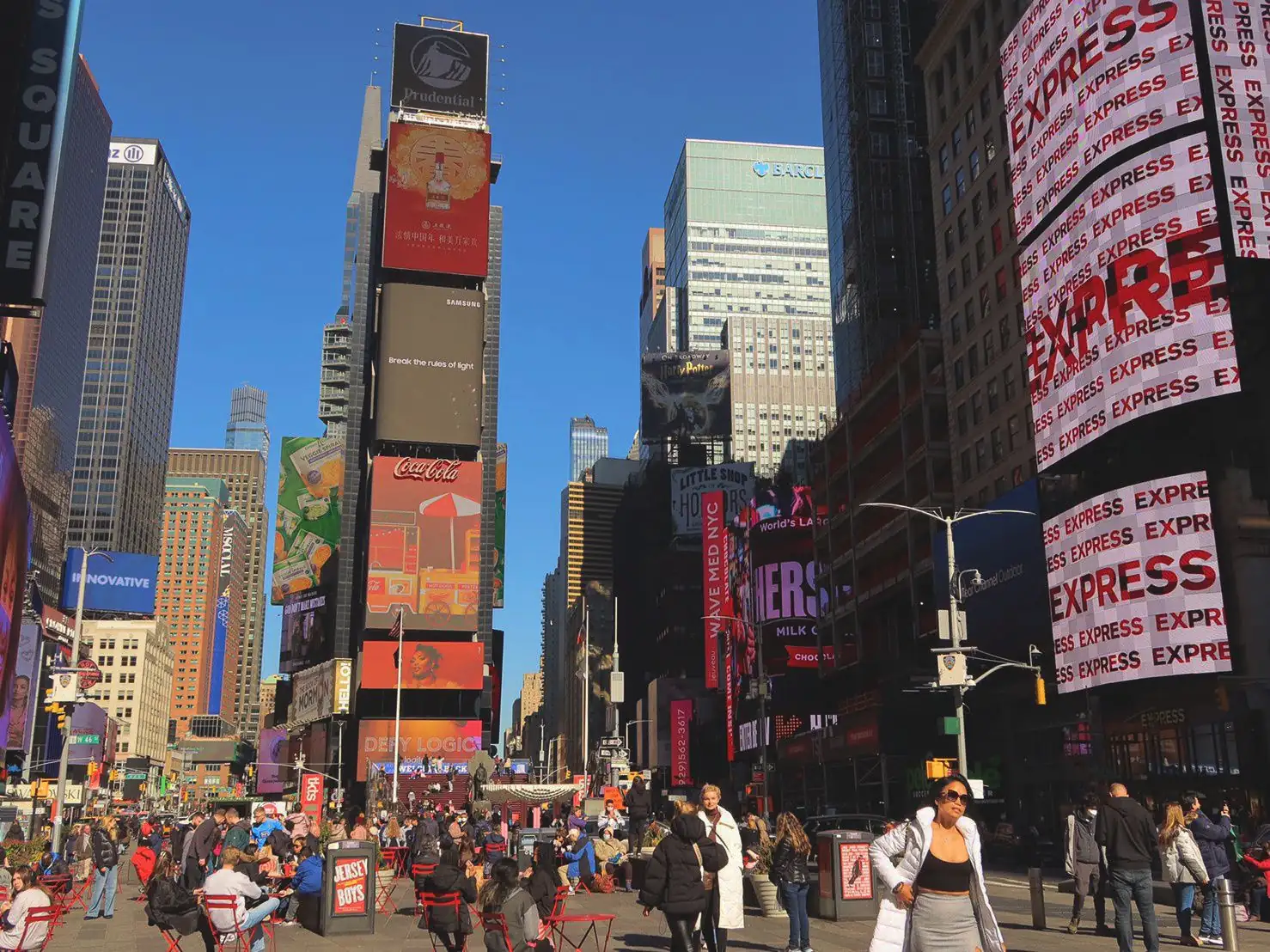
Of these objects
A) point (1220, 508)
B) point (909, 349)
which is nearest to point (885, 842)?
point (1220, 508)

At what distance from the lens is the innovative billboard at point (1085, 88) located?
142 ft

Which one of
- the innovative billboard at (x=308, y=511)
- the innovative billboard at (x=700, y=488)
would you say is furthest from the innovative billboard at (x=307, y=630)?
the innovative billboard at (x=700, y=488)

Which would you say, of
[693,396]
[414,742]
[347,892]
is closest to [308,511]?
[693,396]

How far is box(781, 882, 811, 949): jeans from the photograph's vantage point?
51.6 feet

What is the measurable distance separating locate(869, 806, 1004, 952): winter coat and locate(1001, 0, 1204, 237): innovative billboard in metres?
40.3

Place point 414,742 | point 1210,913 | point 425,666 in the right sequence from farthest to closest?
point 425,666, point 414,742, point 1210,913

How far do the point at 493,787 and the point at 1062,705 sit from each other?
23.5 m

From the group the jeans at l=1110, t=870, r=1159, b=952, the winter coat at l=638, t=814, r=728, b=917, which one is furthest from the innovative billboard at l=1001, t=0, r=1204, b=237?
the winter coat at l=638, t=814, r=728, b=917

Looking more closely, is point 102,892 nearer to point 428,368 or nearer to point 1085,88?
point 1085,88

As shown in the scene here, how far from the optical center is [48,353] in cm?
17288

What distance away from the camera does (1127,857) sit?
570 inches

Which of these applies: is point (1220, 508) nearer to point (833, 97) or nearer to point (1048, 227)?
point (1048, 227)

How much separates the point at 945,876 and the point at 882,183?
8410 centimetres

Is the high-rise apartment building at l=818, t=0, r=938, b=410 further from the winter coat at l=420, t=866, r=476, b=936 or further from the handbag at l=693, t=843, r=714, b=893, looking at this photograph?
the handbag at l=693, t=843, r=714, b=893
